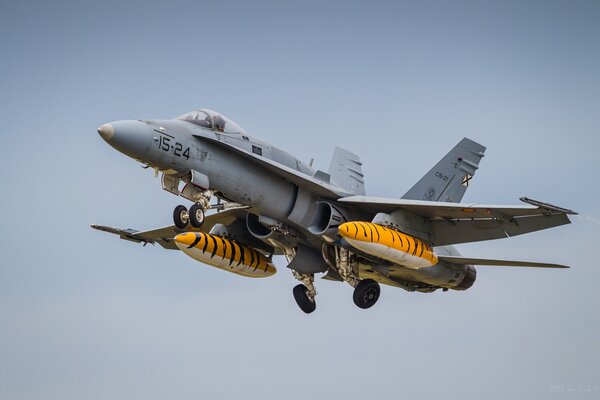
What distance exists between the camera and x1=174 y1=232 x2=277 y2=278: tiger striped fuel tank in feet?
71.9

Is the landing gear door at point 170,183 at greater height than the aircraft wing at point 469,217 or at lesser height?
lesser

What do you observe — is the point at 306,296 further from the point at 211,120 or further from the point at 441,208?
the point at 211,120

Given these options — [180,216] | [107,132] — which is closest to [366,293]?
[180,216]

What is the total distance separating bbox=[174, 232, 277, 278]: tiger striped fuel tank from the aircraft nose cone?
342 cm

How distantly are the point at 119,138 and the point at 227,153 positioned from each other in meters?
2.31

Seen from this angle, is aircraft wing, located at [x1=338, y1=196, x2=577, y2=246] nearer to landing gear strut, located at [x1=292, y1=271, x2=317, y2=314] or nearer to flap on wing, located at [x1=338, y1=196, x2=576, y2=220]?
flap on wing, located at [x1=338, y1=196, x2=576, y2=220]

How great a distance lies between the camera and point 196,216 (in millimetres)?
19656

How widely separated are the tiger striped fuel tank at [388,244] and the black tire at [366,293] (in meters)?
1.14

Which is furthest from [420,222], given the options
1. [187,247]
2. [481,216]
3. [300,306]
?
[187,247]

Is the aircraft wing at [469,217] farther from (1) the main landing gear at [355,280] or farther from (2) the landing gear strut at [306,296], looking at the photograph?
(2) the landing gear strut at [306,296]

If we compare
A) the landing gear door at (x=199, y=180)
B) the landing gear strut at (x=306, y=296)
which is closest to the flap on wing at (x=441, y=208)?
the landing gear strut at (x=306, y=296)

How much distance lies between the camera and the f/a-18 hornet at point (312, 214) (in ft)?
65.6

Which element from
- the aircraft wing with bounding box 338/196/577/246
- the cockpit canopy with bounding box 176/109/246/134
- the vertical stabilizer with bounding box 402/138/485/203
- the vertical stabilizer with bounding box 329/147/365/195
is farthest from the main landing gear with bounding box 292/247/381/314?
the cockpit canopy with bounding box 176/109/246/134

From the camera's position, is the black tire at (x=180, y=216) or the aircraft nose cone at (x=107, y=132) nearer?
the aircraft nose cone at (x=107, y=132)
